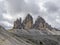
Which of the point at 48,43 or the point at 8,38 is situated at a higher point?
the point at 8,38

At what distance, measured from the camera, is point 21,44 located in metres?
49.7

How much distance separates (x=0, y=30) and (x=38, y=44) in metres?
22.6

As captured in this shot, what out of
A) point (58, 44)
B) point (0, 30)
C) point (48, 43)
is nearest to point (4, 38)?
point (0, 30)

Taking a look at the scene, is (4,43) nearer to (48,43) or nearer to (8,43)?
(8,43)

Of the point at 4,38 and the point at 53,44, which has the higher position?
the point at 4,38

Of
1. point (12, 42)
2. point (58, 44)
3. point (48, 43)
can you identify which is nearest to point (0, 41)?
point (12, 42)

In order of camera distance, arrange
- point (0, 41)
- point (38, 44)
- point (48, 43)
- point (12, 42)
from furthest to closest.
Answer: point (48, 43) < point (38, 44) < point (12, 42) < point (0, 41)

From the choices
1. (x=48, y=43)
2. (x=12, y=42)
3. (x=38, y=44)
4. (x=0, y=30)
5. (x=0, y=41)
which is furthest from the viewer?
(x=48, y=43)

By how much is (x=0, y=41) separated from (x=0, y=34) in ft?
13.7

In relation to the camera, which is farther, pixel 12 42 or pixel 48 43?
pixel 48 43

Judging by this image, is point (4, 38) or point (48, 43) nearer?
point (4, 38)

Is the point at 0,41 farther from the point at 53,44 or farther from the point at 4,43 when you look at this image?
the point at 53,44

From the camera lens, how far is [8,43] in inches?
1816

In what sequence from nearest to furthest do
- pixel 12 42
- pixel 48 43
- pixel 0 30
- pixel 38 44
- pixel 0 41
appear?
pixel 0 41 < pixel 12 42 < pixel 0 30 < pixel 38 44 < pixel 48 43
